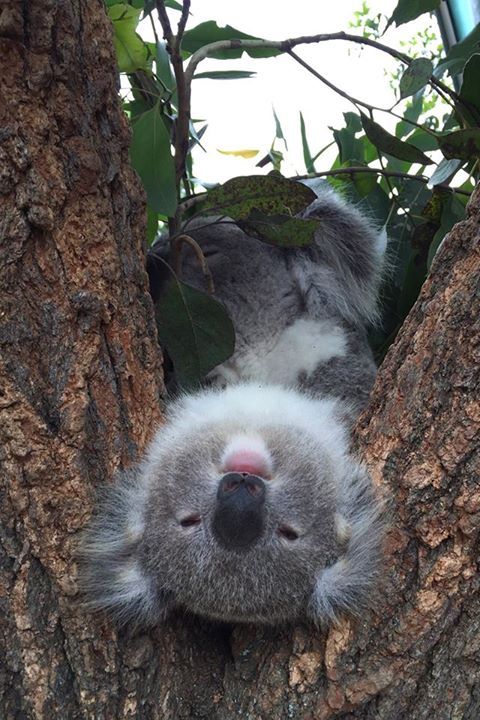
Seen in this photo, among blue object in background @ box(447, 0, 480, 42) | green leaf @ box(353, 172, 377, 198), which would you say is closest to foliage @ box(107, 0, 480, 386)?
green leaf @ box(353, 172, 377, 198)

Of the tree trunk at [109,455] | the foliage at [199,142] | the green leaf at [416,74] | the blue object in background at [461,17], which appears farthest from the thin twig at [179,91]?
the blue object in background at [461,17]

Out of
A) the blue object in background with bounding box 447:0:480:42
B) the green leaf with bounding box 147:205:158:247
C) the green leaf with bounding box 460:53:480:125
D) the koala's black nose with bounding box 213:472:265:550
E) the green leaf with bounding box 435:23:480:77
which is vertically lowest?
the koala's black nose with bounding box 213:472:265:550

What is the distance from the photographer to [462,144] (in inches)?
91.0

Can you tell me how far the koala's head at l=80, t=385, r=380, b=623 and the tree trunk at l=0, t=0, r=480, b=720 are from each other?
3.0 inches

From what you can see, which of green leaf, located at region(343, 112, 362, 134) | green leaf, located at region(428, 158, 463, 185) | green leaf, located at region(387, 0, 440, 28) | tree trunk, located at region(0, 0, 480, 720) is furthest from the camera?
green leaf, located at region(343, 112, 362, 134)

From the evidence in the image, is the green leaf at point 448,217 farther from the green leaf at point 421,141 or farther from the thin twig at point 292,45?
the green leaf at point 421,141

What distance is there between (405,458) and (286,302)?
116cm

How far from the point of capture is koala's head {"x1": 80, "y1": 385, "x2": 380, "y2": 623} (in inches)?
71.2

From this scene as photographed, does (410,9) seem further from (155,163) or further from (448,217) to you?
(155,163)

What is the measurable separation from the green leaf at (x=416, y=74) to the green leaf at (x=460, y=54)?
8.3 inches

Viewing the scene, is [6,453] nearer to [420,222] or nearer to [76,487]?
[76,487]

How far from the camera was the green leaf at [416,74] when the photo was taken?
2416 millimetres

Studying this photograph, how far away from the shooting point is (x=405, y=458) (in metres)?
1.68

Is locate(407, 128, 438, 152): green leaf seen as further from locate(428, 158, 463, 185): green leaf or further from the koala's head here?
the koala's head
